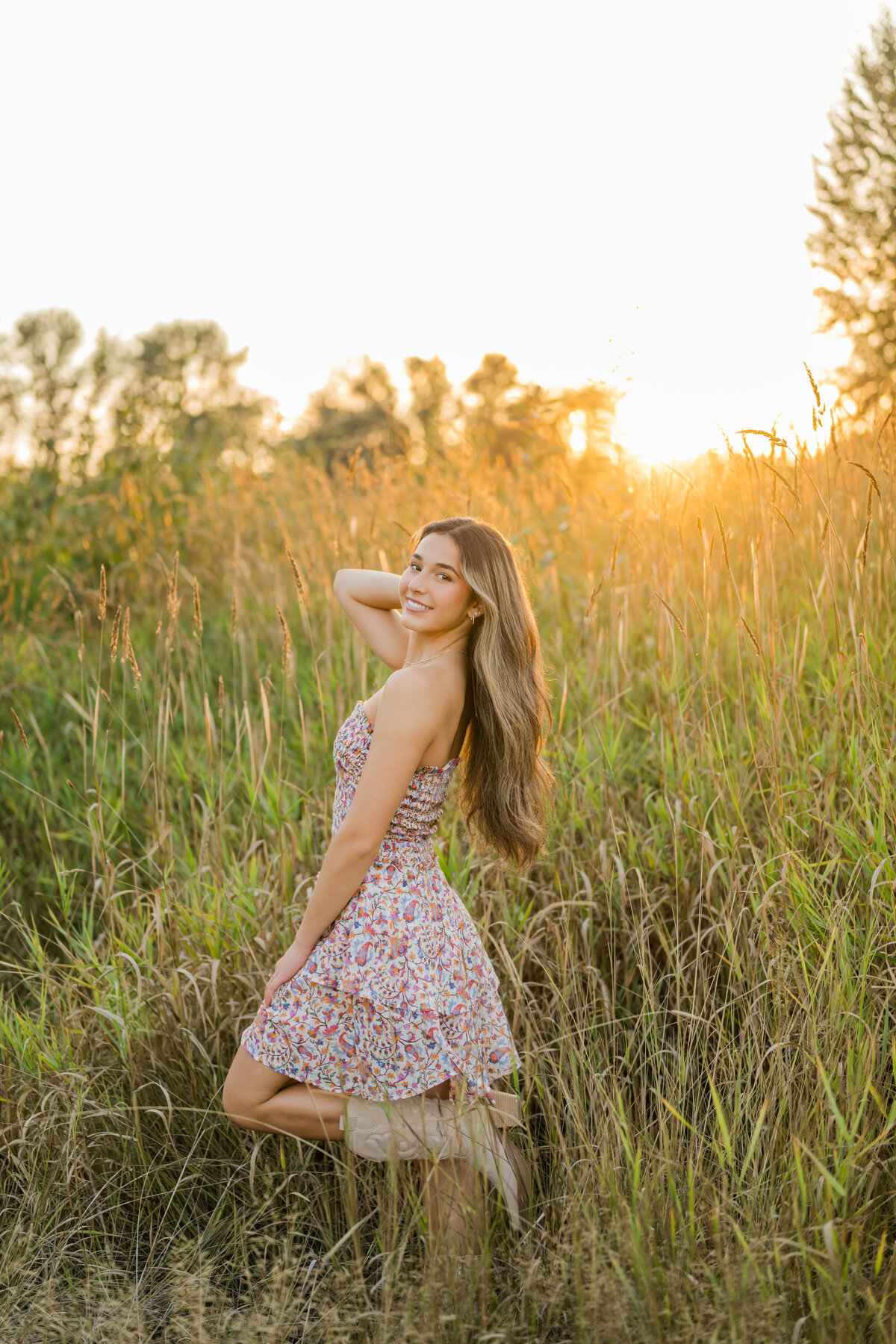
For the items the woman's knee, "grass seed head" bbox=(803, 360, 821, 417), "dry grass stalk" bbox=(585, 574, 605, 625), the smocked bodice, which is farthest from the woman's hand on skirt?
"grass seed head" bbox=(803, 360, 821, 417)

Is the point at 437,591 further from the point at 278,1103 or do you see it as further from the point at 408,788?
the point at 278,1103

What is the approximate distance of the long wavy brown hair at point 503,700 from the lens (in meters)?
2.02

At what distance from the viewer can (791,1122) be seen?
1.76m

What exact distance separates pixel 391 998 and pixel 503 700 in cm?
65

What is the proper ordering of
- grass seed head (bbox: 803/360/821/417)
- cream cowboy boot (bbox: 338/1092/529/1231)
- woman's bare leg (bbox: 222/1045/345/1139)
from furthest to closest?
grass seed head (bbox: 803/360/821/417) < woman's bare leg (bbox: 222/1045/345/1139) < cream cowboy boot (bbox: 338/1092/529/1231)

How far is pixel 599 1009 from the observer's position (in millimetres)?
2363

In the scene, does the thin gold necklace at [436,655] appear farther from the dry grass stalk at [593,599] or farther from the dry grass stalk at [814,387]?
the dry grass stalk at [814,387]

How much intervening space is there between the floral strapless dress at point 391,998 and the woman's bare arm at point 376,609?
0.37 m

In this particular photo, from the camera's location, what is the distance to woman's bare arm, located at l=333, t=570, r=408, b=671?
2.35m

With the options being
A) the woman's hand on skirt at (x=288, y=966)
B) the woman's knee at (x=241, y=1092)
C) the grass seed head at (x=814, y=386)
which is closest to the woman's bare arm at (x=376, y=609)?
the woman's hand on skirt at (x=288, y=966)

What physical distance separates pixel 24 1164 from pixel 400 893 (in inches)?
43.9

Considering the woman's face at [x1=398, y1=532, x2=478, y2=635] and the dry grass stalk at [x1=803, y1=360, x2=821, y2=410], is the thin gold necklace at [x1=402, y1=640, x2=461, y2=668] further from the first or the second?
the dry grass stalk at [x1=803, y1=360, x2=821, y2=410]

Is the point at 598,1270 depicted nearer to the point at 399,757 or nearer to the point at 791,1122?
the point at 791,1122

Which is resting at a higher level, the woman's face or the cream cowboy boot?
the woman's face
